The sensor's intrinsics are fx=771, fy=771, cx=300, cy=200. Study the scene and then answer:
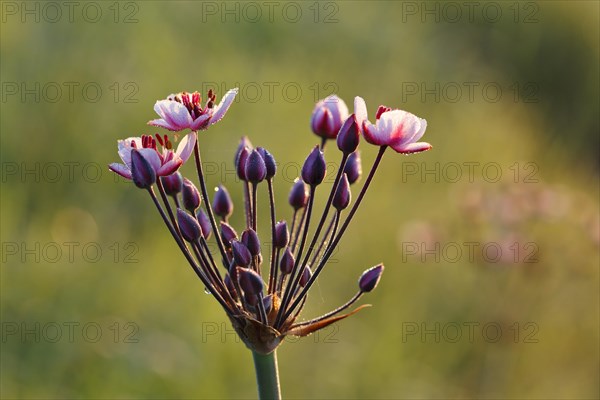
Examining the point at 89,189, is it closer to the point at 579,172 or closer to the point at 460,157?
the point at 460,157

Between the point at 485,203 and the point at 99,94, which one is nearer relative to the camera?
the point at 485,203

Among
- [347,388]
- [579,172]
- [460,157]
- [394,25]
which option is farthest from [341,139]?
[394,25]

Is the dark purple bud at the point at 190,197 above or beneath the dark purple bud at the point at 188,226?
above

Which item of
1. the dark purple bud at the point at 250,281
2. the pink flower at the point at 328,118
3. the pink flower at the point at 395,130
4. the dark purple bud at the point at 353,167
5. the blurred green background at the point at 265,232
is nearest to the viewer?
the dark purple bud at the point at 250,281

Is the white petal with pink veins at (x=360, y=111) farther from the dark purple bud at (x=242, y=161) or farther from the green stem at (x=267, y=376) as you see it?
the green stem at (x=267, y=376)

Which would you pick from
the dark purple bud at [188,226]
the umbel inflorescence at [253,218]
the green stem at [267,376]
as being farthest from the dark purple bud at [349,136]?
the green stem at [267,376]
